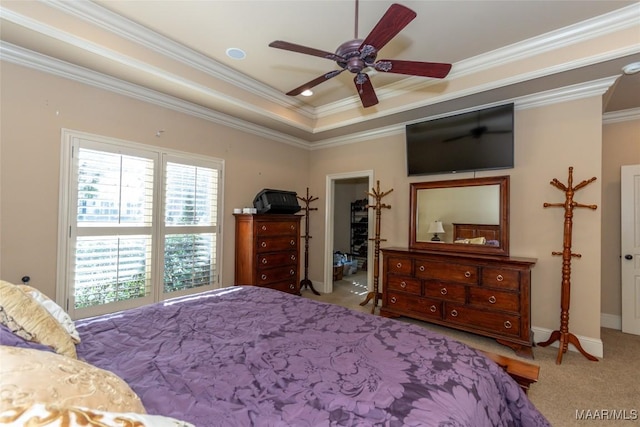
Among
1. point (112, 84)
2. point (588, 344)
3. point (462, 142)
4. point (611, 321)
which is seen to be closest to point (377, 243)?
point (462, 142)

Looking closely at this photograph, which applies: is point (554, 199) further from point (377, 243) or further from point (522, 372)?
point (522, 372)

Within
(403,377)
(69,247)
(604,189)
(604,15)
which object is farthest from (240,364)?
(604,189)

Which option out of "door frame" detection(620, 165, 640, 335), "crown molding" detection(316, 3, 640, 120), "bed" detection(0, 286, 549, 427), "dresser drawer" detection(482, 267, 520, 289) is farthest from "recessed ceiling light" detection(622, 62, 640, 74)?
"bed" detection(0, 286, 549, 427)

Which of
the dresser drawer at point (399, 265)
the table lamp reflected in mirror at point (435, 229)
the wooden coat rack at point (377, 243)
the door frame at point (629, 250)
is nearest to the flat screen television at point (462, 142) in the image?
the wooden coat rack at point (377, 243)

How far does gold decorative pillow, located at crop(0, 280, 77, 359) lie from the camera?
109 cm

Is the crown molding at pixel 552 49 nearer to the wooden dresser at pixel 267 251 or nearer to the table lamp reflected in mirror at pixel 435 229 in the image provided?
the table lamp reflected in mirror at pixel 435 229

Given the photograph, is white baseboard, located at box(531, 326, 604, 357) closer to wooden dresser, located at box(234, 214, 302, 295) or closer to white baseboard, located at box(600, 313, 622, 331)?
white baseboard, located at box(600, 313, 622, 331)

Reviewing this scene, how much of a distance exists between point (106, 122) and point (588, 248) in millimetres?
5067

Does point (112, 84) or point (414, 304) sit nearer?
point (112, 84)

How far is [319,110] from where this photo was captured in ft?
14.6

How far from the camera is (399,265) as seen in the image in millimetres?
3666

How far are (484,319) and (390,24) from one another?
2.93m

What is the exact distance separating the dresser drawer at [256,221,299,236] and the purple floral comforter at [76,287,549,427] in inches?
84.2

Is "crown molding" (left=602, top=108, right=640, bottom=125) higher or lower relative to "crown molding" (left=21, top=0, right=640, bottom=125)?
lower
